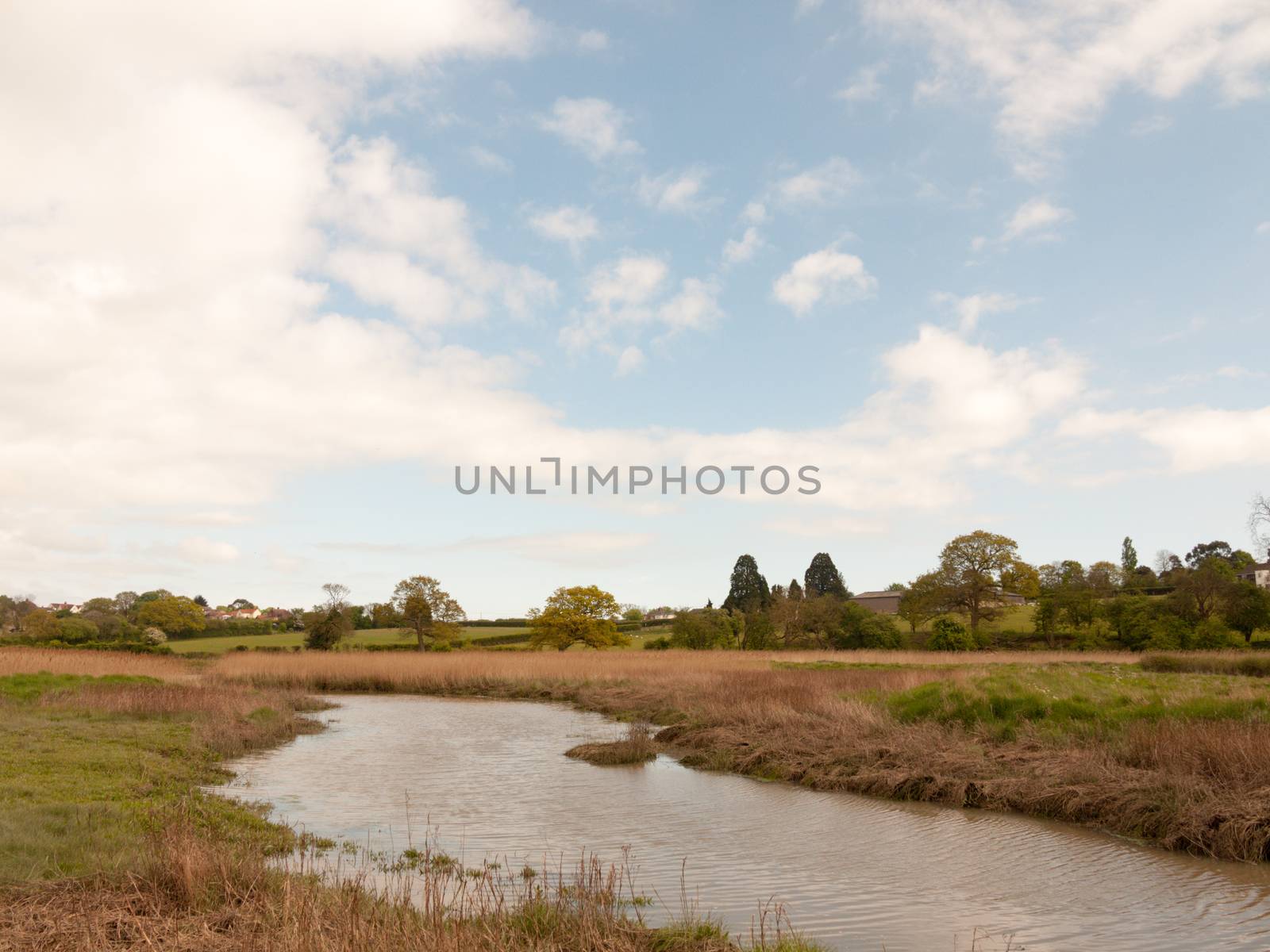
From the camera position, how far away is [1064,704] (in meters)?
16.0

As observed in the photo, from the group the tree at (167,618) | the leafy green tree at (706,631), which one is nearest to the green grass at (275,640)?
the tree at (167,618)

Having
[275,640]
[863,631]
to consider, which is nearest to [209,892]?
[863,631]

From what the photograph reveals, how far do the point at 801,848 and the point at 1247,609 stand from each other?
49.7 meters

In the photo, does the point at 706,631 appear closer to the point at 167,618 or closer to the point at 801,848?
the point at 167,618

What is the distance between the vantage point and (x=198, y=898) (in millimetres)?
6855

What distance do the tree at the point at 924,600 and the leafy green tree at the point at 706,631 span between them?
13532 mm

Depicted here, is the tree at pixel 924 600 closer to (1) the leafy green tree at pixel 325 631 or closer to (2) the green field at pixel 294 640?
(2) the green field at pixel 294 640

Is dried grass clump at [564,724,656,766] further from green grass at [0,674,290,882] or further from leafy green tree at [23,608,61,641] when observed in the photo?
leafy green tree at [23,608,61,641]

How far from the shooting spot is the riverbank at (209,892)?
18.7 feet

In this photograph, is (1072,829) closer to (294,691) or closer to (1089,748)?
(1089,748)

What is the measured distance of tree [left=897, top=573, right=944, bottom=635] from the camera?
65.8 m

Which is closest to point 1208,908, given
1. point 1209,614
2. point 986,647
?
point 1209,614

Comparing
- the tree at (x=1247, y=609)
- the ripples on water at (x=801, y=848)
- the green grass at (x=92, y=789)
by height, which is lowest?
the ripples on water at (x=801, y=848)

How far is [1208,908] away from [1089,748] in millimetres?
5760
